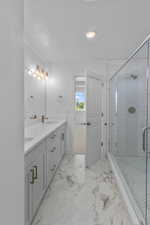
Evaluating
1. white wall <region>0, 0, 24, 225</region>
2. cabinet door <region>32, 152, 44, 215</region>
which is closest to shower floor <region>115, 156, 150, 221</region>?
cabinet door <region>32, 152, 44, 215</region>

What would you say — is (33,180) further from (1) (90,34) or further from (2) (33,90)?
(1) (90,34)

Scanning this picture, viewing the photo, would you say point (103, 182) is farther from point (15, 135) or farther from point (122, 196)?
point (15, 135)

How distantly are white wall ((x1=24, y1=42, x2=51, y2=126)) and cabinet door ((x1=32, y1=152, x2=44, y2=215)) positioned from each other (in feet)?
3.94

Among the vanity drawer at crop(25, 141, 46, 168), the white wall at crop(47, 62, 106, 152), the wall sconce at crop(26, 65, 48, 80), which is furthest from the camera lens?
the white wall at crop(47, 62, 106, 152)

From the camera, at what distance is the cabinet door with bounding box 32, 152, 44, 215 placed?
1581mm

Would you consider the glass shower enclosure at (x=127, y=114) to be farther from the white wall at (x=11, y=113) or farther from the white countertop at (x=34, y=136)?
the white wall at (x=11, y=113)

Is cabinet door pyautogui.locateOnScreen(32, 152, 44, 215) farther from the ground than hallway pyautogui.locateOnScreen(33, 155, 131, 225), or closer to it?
farther from the ground

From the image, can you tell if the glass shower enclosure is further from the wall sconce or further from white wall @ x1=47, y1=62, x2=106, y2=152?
the wall sconce

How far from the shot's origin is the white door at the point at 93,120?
3.21 meters

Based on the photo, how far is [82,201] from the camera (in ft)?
6.73

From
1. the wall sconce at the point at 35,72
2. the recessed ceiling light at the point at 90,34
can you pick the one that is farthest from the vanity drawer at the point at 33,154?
the recessed ceiling light at the point at 90,34

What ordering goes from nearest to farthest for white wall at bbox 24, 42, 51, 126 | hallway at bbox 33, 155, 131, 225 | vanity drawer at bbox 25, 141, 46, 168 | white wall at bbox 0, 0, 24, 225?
white wall at bbox 0, 0, 24, 225, vanity drawer at bbox 25, 141, 46, 168, hallway at bbox 33, 155, 131, 225, white wall at bbox 24, 42, 51, 126

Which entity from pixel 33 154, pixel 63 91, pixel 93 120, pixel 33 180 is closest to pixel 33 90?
pixel 63 91

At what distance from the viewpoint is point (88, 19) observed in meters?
2.13
